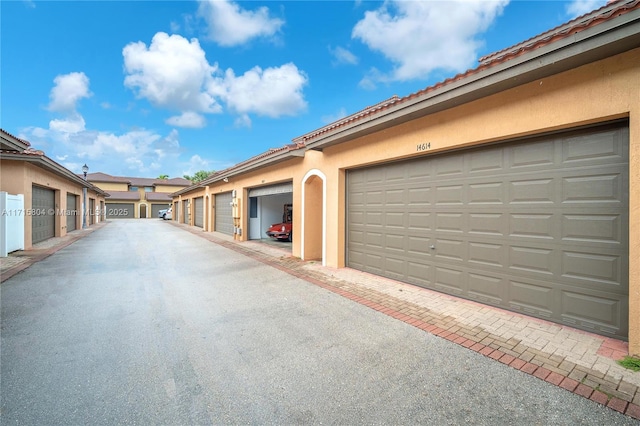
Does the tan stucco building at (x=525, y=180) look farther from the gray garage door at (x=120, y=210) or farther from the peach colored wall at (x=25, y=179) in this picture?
the gray garage door at (x=120, y=210)

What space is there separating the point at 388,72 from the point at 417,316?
43.8ft

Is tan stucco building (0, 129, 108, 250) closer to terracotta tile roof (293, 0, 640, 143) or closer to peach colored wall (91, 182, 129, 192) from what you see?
terracotta tile roof (293, 0, 640, 143)

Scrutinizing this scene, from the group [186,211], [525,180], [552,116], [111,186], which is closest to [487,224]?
[525,180]

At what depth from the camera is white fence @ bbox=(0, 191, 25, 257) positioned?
9.04 metres

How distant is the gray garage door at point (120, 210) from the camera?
136 ft

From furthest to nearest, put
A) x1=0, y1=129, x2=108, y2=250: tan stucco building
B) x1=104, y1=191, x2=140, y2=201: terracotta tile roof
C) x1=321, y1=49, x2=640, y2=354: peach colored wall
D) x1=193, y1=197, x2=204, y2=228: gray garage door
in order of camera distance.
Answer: x1=104, y1=191, x2=140, y2=201: terracotta tile roof < x1=193, y1=197, x2=204, y2=228: gray garage door < x1=0, y1=129, x2=108, y2=250: tan stucco building < x1=321, y1=49, x2=640, y2=354: peach colored wall

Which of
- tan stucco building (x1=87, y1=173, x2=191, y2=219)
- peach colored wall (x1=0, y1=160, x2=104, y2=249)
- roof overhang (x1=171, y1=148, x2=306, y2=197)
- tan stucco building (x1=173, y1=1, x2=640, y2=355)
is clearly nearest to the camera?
tan stucco building (x1=173, y1=1, x2=640, y2=355)

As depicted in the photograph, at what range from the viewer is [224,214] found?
17.8m

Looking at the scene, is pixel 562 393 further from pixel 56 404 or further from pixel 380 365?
pixel 56 404

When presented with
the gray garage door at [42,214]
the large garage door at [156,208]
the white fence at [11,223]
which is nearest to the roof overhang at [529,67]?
the white fence at [11,223]

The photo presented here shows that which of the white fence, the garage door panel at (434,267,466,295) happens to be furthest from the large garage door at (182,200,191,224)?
the garage door panel at (434,267,466,295)

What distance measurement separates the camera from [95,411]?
2.22m

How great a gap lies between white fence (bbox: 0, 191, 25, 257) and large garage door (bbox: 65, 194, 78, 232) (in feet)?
27.9

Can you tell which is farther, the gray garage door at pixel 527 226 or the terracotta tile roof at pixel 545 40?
the gray garage door at pixel 527 226
